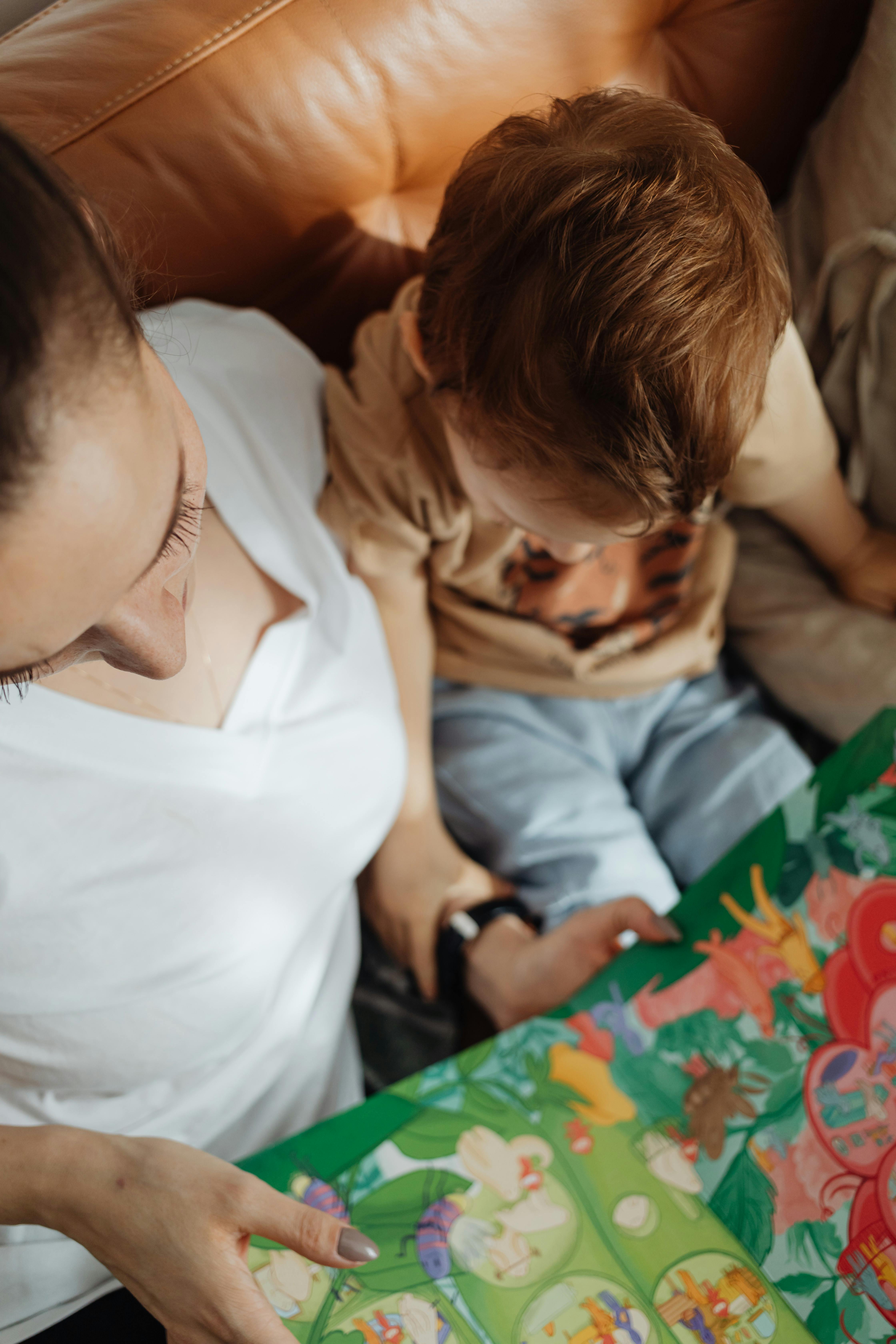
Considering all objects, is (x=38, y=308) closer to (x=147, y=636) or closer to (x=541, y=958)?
(x=147, y=636)

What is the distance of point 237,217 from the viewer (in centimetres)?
63

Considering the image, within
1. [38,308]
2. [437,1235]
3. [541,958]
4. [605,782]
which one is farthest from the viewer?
[605,782]

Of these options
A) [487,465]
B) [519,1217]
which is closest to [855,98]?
[487,465]

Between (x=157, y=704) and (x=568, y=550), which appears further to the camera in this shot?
(x=568, y=550)

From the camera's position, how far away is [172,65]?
561 mm

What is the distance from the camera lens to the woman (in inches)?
12.8

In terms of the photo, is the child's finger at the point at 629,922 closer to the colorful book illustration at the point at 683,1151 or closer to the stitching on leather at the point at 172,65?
the colorful book illustration at the point at 683,1151

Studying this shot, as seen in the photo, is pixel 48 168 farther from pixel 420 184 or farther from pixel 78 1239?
pixel 78 1239

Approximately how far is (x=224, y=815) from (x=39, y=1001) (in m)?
0.16

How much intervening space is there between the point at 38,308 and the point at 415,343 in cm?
36

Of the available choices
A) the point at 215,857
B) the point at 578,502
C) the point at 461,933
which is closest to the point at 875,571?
the point at 578,502

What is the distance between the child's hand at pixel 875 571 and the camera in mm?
823

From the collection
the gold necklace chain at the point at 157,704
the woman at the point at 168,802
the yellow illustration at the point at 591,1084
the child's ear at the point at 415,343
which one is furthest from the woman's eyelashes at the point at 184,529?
the yellow illustration at the point at 591,1084

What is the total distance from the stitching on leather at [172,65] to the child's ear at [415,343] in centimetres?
21
